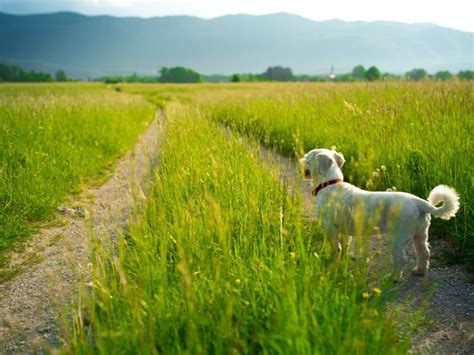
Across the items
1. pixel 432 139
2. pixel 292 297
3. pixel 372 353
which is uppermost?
pixel 432 139

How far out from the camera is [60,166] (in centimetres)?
→ 823

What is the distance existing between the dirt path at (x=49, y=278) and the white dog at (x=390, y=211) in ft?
6.09

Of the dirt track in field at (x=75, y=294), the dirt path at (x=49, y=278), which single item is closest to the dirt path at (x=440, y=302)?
the dirt track in field at (x=75, y=294)

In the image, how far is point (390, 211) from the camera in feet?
11.5

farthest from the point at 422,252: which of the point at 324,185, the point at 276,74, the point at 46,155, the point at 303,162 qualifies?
the point at 276,74

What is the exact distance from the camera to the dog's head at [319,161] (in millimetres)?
4480

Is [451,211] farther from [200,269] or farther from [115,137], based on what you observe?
[115,137]

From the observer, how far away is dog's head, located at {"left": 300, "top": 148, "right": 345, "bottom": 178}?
448 cm

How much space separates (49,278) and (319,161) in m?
3.05

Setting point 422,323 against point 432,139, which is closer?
point 422,323

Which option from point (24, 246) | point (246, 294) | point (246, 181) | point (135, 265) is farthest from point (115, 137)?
point (246, 294)

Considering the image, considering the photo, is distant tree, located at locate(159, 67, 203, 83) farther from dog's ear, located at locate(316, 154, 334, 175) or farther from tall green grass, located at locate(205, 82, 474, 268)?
dog's ear, located at locate(316, 154, 334, 175)

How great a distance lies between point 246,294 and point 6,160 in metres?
6.78

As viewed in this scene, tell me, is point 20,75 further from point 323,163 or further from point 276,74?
point 323,163
